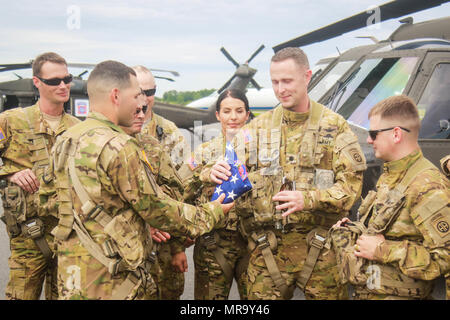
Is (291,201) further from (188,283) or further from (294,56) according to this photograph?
(188,283)

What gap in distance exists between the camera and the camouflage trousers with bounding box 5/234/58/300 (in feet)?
12.1

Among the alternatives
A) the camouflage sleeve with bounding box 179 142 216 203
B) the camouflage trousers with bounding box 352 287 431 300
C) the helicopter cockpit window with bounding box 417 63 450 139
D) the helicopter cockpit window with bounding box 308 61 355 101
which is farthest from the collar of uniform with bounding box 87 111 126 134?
the helicopter cockpit window with bounding box 308 61 355 101

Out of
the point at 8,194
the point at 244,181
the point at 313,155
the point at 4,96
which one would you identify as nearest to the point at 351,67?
the point at 313,155

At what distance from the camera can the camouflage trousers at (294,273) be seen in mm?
3055

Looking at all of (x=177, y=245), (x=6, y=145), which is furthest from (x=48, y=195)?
(x=177, y=245)

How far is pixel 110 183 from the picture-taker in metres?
2.41

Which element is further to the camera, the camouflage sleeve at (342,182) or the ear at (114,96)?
the camouflage sleeve at (342,182)

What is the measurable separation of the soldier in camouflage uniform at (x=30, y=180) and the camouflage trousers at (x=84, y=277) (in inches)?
49.4

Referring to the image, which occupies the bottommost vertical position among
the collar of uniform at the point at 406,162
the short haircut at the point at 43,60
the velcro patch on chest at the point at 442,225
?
the velcro patch on chest at the point at 442,225

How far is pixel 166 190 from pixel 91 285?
1173 mm

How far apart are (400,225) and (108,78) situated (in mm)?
1803

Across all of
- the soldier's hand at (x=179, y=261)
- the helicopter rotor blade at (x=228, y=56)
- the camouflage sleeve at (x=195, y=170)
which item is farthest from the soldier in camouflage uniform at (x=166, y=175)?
the helicopter rotor blade at (x=228, y=56)

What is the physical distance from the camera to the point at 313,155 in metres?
3.06

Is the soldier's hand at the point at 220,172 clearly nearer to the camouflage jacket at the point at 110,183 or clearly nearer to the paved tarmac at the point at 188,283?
the camouflage jacket at the point at 110,183
